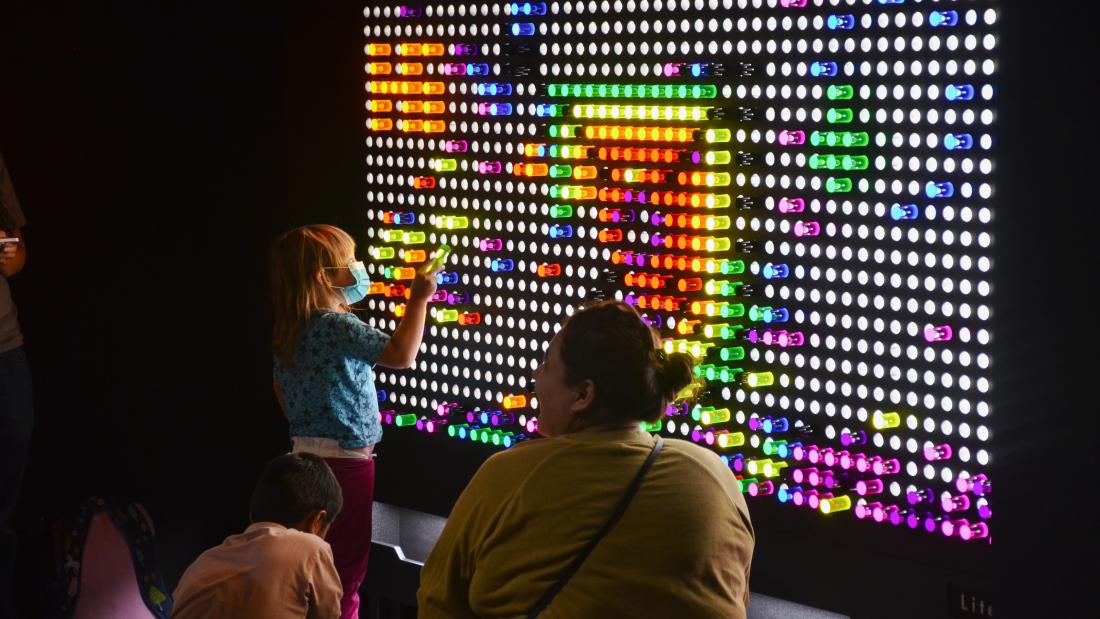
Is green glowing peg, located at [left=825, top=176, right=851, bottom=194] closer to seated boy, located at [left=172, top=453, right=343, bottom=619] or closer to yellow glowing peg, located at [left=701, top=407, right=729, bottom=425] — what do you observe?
yellow glowing peg, located at [left=701, top=407, right=729, bottom=425]

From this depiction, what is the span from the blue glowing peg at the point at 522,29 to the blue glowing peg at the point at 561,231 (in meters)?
0.68

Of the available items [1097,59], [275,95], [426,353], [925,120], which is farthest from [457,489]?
[1097,59]

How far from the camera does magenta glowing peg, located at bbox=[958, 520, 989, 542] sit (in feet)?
12.6

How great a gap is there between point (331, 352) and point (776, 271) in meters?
1.45

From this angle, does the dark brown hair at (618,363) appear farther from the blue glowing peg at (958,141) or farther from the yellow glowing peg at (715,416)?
the yellow glowing peg at (715,416)

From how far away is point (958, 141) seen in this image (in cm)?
374

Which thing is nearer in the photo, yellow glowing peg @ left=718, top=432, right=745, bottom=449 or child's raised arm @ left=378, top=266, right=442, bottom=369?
yellow glowing peg @ left=718, top=432, right=745, bottom=449

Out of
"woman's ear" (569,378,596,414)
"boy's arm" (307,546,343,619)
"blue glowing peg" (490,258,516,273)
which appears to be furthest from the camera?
"blue glowing peg" (490,258,516,273)

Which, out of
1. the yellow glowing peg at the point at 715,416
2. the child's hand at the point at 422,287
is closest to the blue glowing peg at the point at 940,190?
the yellow glowing peg at the point at 715,416

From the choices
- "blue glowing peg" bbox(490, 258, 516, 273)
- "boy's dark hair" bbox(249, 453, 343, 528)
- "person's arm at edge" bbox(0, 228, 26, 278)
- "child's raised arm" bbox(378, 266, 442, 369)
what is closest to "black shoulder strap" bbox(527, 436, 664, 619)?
"boy's dark hair" bbox(249, 453, 343, 528)

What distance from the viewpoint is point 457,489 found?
5.42m

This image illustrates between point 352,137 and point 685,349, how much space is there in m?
1.89

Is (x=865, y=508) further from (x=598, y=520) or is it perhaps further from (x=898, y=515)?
(x=598, y=520)

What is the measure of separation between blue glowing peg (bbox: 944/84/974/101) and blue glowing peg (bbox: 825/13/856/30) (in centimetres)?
37
